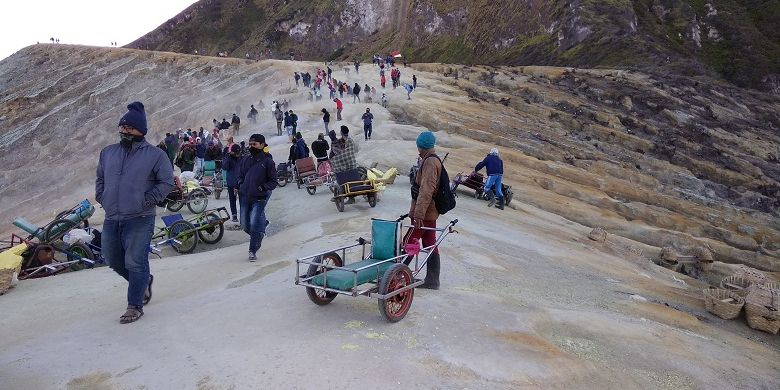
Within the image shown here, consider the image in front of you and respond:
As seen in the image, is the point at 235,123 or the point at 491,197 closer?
the point at 491,197

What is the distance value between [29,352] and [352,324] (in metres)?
Answer: 3.02

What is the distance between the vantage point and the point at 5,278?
26.5ft

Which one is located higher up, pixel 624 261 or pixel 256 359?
pixel 256 359

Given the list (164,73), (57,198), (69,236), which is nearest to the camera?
(69,236)

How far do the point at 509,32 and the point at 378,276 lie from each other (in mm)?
93372

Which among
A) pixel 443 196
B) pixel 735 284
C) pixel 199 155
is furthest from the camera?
pixel 199 155

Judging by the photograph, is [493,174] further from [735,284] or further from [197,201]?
[197,201]

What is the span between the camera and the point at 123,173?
18.9 feet

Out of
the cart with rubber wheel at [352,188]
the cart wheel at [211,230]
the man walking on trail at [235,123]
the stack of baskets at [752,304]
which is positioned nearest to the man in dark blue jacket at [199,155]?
the cart wheel at [211,230]

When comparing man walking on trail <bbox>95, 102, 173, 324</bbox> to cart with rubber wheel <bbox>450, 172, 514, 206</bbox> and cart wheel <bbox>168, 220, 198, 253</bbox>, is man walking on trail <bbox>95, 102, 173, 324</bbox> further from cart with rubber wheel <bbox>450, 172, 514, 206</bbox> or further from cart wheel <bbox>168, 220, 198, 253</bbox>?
cart with rubber wheel <bbox>450, 172, 514, 206</bbox>

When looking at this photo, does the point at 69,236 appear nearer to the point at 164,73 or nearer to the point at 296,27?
the point at 164,73

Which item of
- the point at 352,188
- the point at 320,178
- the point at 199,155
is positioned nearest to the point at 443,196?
the point at 352,188

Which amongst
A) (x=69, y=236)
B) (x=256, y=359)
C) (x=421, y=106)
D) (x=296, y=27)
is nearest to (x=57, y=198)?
(x=421, y=106)

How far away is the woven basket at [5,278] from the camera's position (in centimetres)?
799
